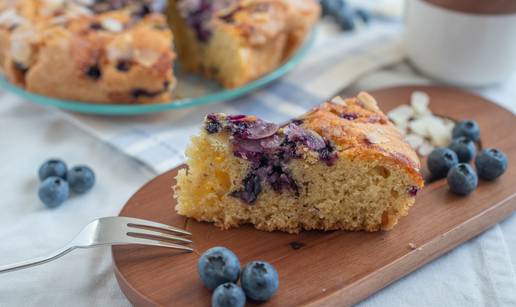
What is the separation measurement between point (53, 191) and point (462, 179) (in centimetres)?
196

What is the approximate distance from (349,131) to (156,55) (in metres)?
1.42

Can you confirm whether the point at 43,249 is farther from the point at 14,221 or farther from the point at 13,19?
the point at 13,19

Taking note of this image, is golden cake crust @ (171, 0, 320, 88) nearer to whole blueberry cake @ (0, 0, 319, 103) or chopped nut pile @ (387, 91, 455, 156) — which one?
whole blueberry cake @ (0, 0, 319, 103)

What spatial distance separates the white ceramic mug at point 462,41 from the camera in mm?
3652

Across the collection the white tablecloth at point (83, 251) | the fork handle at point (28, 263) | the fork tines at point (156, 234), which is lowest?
the white tablecloth at point (83, 251)

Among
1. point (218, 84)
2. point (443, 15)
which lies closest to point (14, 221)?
point (218, 84)

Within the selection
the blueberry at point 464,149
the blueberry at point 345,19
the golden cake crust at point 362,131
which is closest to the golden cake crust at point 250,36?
the blueberry at point 345,19

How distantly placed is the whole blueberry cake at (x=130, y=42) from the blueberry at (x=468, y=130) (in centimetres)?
127

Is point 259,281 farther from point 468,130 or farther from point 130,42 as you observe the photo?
point 130,42

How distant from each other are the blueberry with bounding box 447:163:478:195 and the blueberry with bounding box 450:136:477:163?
231 millimetres

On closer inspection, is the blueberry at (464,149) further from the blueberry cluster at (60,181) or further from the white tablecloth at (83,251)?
the blueberry cluster at (60,181)

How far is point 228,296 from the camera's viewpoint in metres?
2.12

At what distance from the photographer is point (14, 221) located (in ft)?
9.62

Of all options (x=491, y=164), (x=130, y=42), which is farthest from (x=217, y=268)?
(x=130, y=42)
